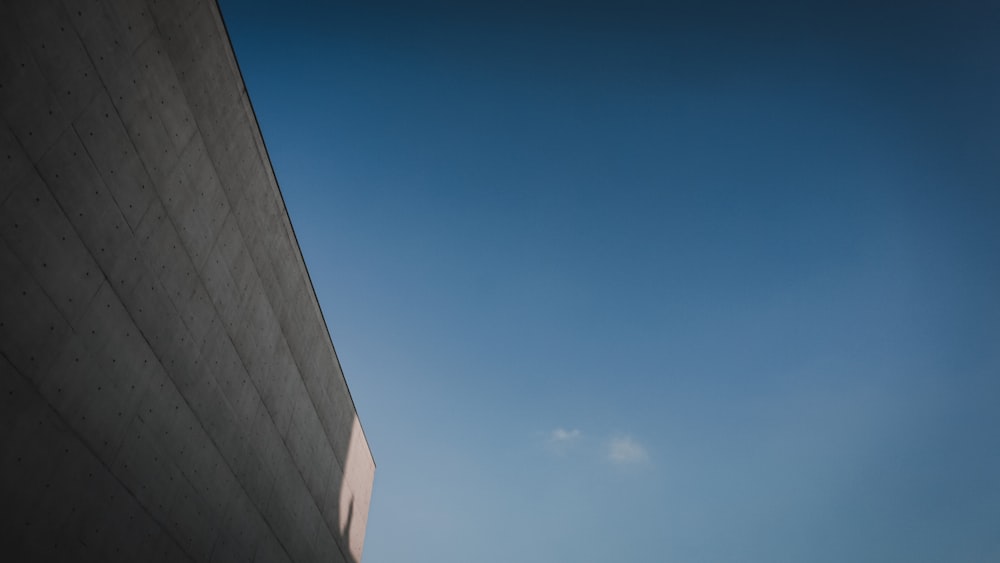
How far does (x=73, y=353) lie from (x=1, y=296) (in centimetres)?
93

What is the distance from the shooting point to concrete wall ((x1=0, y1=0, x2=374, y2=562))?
4.12m

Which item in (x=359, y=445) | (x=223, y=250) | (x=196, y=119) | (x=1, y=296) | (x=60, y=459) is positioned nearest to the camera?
(x=1, y=296)

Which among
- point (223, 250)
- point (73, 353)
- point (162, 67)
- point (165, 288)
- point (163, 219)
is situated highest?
point (162, 67)

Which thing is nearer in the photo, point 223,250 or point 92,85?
point 92,85

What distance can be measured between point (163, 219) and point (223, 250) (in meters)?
1.49

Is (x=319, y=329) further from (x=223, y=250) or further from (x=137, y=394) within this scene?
(x=137, y=394)

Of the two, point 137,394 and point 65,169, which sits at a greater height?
point 65,169

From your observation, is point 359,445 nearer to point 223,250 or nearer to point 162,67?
point 223,250

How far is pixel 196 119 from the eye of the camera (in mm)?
6707

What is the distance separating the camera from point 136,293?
18.0 ft

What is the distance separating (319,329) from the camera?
11.9 m

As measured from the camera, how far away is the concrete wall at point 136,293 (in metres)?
4.12

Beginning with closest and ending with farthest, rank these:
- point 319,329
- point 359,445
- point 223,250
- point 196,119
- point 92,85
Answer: point 92,85, point 196,119, point 223,250, point 319,329, point 359,445

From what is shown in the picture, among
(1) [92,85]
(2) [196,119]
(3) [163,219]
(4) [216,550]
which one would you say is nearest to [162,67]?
(2) [196,119]
